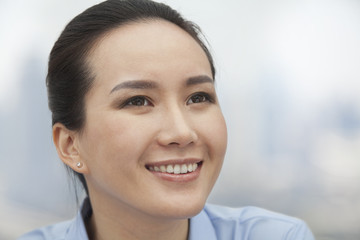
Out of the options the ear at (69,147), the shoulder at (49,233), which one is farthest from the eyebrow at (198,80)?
the shoulder at (49,233)

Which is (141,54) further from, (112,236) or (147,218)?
(112,236)

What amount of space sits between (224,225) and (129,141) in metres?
0.60

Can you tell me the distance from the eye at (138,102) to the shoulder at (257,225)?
1.92 feet

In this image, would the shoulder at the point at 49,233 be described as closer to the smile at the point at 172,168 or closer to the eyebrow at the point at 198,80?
the smile at the point at 172,168

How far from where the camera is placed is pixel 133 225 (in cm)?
141

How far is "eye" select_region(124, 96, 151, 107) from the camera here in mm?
1260

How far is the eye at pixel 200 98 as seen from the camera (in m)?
1.34

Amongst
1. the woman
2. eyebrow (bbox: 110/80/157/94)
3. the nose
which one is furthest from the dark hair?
the nose

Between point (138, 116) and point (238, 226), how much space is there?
1.99 ft

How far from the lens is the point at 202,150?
129 centimetres

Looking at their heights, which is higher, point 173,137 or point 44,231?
point 173,137

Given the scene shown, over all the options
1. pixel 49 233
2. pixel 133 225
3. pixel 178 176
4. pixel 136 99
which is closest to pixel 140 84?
pixel 136 99

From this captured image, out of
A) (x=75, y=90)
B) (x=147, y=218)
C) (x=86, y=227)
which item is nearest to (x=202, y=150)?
(x=147, y=218)

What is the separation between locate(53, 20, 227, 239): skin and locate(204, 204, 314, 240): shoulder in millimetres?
322
